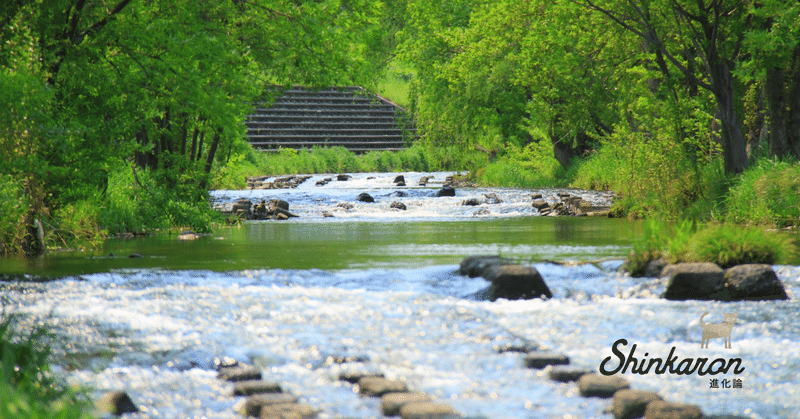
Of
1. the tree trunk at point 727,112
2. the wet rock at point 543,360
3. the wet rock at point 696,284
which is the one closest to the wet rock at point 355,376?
the wet rock at point 543,360

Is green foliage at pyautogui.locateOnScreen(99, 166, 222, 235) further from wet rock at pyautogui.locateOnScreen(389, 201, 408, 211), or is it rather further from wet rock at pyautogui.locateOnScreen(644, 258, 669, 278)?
wet rock at pyautogui.locateOnScreen(644, 258, 669, 278)

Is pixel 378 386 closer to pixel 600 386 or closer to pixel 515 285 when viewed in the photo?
pixel 600 386

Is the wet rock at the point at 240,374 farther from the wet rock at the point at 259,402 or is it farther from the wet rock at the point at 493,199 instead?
the wet rock at the point at 493,199

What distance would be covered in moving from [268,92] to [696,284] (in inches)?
376

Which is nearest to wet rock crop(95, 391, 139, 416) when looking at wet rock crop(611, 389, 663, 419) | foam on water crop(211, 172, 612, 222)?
wet rock crop(611, 389, 663, 419)

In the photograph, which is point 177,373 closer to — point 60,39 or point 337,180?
point 60,39

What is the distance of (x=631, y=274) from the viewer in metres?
7.29

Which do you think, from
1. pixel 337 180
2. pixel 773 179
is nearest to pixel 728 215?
pixel 773 179

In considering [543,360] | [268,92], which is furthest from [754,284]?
[268,92]

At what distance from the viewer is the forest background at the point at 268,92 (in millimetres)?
8508

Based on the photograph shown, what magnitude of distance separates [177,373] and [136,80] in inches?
246

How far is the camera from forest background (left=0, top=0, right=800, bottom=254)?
8.51m

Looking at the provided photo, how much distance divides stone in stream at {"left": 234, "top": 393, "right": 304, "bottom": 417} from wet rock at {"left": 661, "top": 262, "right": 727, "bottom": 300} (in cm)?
382

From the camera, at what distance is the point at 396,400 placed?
3650mm
